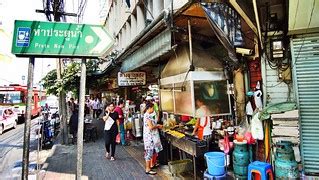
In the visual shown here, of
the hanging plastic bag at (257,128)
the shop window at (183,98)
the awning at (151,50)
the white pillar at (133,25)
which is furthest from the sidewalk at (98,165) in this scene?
the white pillar at (133,25)

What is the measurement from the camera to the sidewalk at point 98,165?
23.4 feet

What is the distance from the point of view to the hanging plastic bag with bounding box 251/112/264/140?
5496mm

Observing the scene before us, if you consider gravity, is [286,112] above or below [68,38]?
below

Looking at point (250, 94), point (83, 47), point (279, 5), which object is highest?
point (279, 5)

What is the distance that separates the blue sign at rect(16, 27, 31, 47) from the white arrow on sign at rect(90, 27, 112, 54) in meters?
0.96

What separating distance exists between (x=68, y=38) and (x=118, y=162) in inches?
227

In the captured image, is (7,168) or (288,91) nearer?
(288,91)

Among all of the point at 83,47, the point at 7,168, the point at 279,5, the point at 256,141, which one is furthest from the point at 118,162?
the point at 279,5

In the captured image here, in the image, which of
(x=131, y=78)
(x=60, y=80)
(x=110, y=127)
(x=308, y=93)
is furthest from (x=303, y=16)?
(x=60, y=80)

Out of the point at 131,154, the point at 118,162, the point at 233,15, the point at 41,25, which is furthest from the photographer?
the point at 131,154

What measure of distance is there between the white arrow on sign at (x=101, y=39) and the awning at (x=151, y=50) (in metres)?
2.12

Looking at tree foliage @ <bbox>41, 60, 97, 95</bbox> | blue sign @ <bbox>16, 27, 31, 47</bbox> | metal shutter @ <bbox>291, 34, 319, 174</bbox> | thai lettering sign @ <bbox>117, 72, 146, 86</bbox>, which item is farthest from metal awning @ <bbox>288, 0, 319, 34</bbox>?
tree foliage @ <bbox>41, 60, 97, 95</bbox>

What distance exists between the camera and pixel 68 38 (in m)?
3.81

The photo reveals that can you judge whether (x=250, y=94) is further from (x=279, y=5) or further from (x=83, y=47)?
(x=83, y=47)
